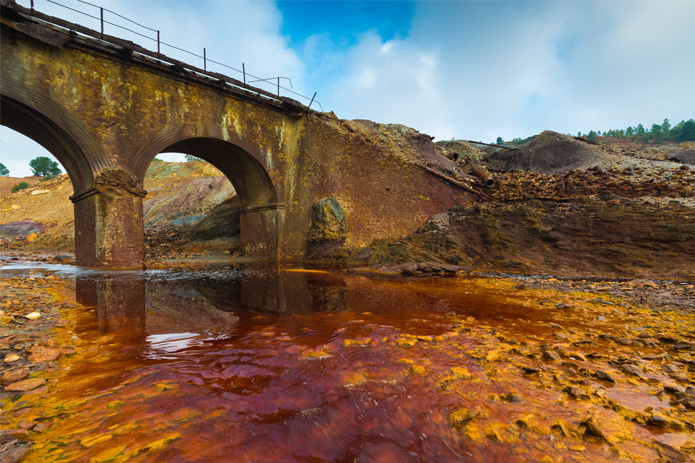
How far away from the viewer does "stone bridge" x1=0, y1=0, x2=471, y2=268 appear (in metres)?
8.41

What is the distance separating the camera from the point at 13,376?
6.36 feet

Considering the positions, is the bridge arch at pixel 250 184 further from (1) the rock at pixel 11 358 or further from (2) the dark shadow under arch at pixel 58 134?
(1) the rock at pixel 11 358

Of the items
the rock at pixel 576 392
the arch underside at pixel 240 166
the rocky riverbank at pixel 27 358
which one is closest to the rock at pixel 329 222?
the arch underside at pixel 240 166

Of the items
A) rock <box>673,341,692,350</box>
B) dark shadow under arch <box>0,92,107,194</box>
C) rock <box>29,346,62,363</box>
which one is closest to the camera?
rock <box>29,346,62,363</box>

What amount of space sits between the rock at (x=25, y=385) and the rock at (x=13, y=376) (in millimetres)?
54

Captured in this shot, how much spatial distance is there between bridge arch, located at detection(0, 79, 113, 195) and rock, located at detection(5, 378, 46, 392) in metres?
9.42

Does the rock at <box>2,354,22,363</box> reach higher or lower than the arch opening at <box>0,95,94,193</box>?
lower

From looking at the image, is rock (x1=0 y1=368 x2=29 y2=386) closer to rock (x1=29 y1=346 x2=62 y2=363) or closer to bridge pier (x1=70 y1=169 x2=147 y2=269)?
rock (x1=29 y1=346 x2=62 y2=363)

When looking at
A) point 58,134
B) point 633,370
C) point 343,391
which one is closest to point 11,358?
point 343,391

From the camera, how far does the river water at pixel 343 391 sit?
1.47 metres

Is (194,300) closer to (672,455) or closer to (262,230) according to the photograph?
(672,455)

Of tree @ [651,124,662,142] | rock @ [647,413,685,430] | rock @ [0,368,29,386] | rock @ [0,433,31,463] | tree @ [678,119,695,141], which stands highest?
tree @ [651,124,662,142]

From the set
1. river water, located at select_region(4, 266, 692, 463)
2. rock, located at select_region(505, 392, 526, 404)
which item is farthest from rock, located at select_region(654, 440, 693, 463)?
rock, located at select_region(505, 392, 526, 404)

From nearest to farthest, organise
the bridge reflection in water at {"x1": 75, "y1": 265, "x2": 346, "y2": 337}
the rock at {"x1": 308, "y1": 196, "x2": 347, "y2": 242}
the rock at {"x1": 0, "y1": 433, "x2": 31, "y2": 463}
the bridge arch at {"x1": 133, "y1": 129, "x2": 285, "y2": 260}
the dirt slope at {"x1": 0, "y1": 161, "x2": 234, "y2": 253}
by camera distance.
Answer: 1. the rock at {"x1": 0, "y1": 433, "x2": 31, "y2": 463}
2. the bridge reflection in water at {"x1": 75, "y1": 265, "x2": 346, "y2": 337}
3. the bridge arch at {"x1": 133, "y1": 129, "x2": 285, "y2": 260}
4. the rock at {"x1": 308, "y1": 196, "x2": 347, "y2": 242}
5. the dirt slope at {"x1": 0, "y1": 161, "x2": 234, "y2": 253}
